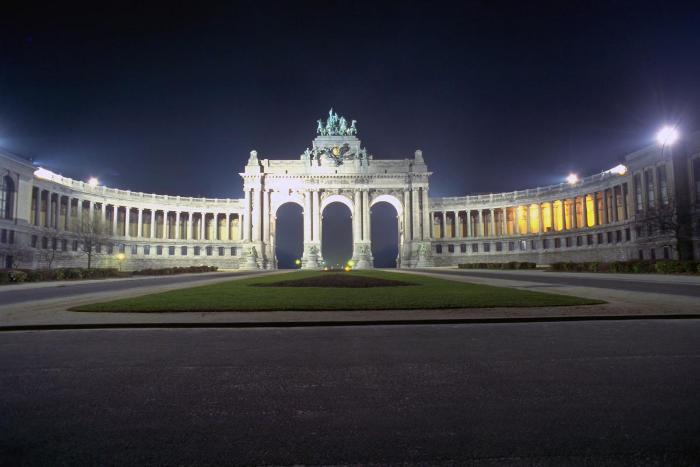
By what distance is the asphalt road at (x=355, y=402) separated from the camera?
394cm

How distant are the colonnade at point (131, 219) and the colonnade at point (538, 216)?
5009cm

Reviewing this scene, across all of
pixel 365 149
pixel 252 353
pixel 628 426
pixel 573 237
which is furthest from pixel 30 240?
pixel 573 237

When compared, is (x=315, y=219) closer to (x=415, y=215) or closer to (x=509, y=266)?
(x=415, y=215)

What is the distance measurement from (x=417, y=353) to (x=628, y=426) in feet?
13.4

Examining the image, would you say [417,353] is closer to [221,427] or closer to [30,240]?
[221,427]

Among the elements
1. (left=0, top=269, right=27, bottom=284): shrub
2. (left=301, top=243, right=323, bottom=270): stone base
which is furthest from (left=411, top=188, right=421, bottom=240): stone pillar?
(left=0, top=269, right=27, bottom=284): shrub

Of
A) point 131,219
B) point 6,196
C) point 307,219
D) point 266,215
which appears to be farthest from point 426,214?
point 6,196

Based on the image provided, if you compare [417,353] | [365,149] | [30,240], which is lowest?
[417,353]

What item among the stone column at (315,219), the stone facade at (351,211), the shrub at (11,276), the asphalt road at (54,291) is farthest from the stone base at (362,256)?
the shrub at (11,276)

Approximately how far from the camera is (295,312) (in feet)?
46.3

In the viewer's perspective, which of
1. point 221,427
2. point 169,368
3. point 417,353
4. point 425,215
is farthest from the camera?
point 425,215

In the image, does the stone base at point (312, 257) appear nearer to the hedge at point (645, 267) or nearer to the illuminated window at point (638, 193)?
the hedge at point (645, 267)

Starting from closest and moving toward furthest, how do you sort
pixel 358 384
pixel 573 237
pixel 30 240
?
1. pixel 358 384
2. pixel 30 240
3. pixel 573 237

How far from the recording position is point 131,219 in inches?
3716
